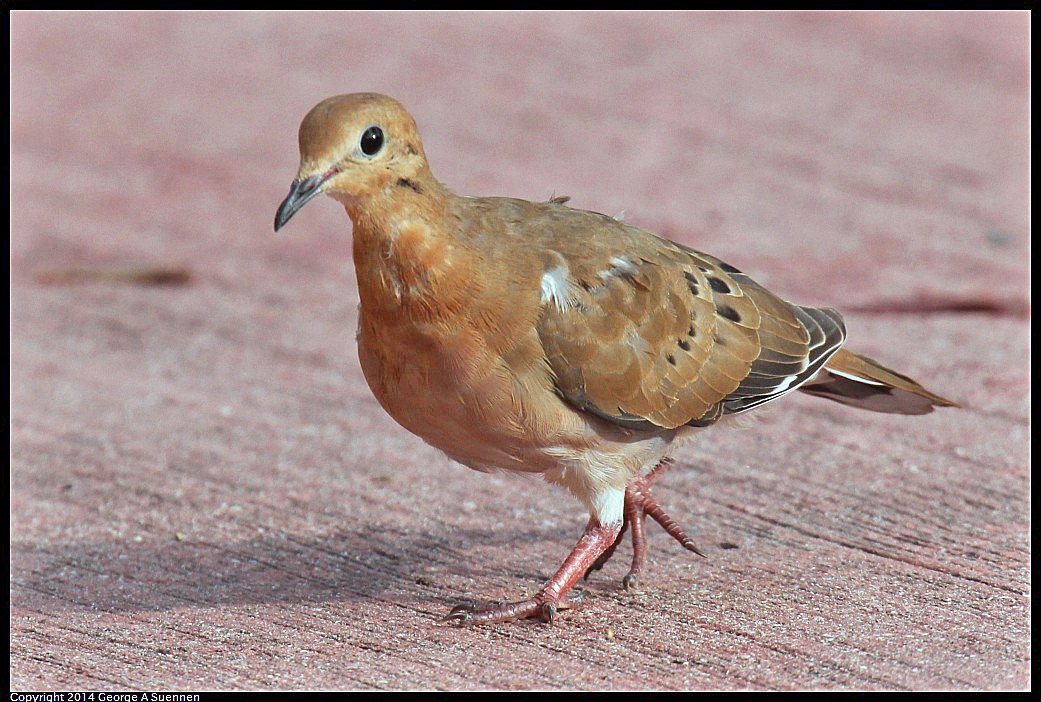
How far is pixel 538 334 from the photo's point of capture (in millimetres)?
4035

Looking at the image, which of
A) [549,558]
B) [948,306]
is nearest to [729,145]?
[948,306]

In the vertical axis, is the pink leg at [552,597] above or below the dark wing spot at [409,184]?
below

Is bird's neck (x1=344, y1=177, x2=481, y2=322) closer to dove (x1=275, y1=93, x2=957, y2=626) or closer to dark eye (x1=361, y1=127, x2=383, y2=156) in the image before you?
dove (x1=275, y1=93, x2=957, y2=626)

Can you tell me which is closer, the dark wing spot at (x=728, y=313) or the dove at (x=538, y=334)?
the dove at (x=538, y=334)

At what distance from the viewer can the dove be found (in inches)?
150

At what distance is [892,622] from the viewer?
13.1 ft

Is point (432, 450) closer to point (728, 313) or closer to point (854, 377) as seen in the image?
point (728, 313)

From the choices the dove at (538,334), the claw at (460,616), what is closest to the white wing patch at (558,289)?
the dove at (538,334)

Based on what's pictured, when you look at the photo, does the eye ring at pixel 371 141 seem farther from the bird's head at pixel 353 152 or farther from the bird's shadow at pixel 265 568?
the bird's shadow at pixel 265 568

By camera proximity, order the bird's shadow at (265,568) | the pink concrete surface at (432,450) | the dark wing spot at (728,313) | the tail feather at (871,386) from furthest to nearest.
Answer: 1. the tail feather at (871,386)
2. the dark wing spot at (728,313)
3. the bird's shadow at (265,568)
4. the pink concrete surface at (432,450)

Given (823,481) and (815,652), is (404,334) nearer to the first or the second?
(815,652)

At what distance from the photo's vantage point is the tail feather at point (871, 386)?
4777 millimetres

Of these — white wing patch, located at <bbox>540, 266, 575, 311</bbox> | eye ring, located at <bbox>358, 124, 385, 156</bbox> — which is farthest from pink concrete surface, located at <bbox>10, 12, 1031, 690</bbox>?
eye ring, located at <bbox>358, 124, 385, 156</bbox>

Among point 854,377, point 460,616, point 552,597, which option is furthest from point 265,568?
point 854,377
